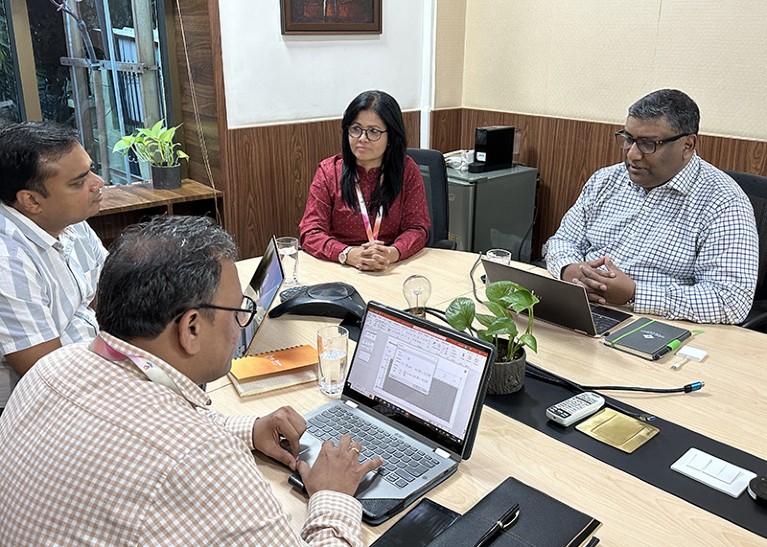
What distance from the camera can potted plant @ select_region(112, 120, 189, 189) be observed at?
10.5ft

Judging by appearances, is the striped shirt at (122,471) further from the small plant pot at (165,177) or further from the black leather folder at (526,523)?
the small plant pot at (165,177)

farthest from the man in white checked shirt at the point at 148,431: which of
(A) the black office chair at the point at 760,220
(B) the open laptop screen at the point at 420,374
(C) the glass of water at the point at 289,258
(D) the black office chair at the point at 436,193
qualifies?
(D) the black office chair at the point at 436,193

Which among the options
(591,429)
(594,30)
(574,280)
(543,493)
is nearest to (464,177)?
(594,30)

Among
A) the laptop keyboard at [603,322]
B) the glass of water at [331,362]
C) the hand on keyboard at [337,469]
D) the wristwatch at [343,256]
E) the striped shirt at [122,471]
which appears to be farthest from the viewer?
the wristwatch at [343,256]

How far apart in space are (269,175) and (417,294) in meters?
1.80

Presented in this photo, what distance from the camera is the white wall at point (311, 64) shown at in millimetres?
3215

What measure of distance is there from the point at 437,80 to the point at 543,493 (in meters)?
3.25

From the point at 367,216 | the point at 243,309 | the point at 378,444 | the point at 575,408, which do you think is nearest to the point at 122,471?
the point at 243,309

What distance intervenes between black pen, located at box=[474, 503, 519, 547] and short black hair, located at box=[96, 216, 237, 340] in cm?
57

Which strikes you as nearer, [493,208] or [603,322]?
[603,322]

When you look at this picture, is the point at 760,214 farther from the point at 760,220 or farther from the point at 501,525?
the point at 501,525

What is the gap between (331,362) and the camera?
1.53 meters

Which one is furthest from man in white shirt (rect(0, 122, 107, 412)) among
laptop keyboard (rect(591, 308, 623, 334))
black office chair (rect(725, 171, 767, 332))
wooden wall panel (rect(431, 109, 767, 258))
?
wooden wall panel (rect(431, 109, 767, 258))

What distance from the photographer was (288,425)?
4.24 ft
